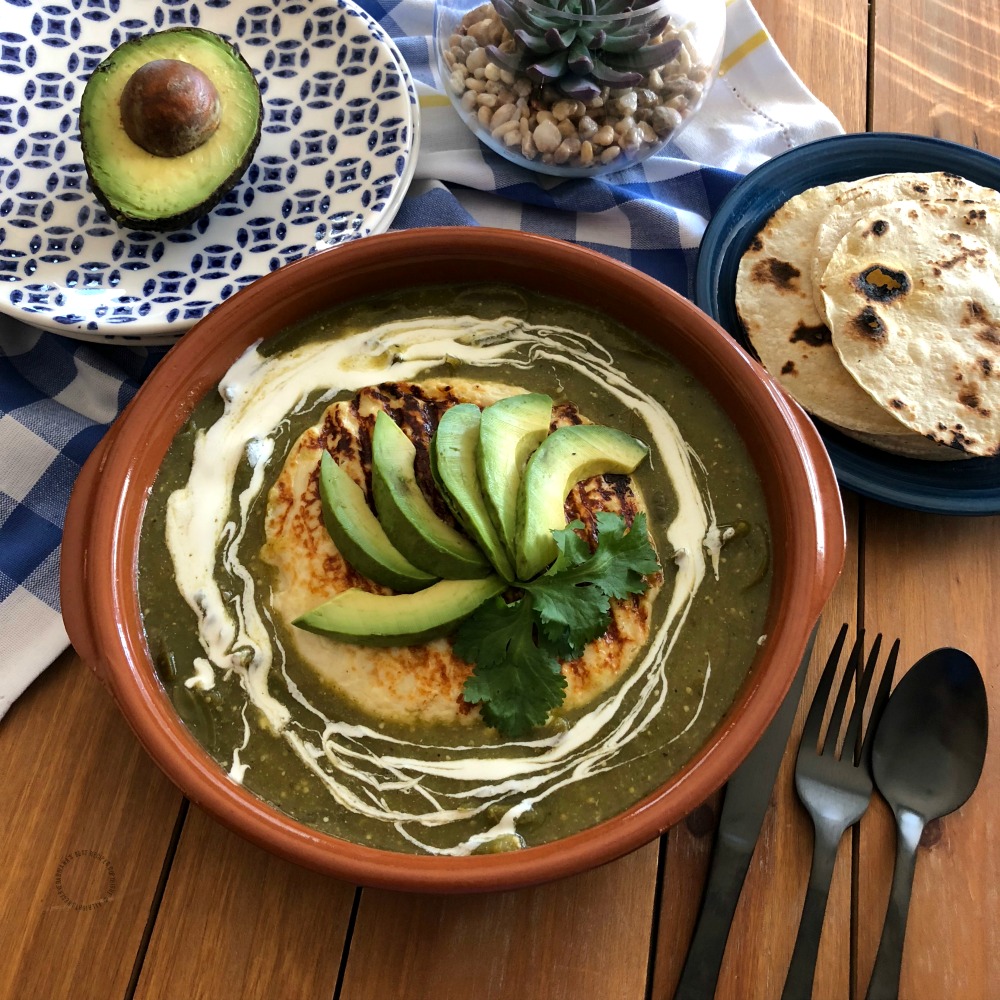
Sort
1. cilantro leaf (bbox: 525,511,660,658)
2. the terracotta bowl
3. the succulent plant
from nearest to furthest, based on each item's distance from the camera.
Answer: the terracotta bowl → cilantro leaf (bbox: 525,511,660,658) → the succulent plant

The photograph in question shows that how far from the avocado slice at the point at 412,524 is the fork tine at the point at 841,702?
690 mm

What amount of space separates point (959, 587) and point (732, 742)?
2.50 feet

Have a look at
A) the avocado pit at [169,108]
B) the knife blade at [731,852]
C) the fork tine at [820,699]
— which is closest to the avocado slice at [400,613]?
the knife blade at [731,852]

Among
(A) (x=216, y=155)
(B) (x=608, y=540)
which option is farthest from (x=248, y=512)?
(A) (x=216, y=155)

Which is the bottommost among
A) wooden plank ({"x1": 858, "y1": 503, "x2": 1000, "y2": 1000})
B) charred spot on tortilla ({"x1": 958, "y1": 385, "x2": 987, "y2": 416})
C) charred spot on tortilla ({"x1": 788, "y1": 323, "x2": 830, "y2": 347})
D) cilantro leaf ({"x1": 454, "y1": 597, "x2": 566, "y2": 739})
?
wooden plank ({"x1": 858, "y1": 503, "x2": 1000, "y2": 1000})

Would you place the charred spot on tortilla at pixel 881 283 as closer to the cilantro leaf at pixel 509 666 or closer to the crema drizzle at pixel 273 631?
the crema drizzle at pixel 273 631

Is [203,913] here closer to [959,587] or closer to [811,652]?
[811,652]

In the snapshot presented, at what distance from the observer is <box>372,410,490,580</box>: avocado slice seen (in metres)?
1.51

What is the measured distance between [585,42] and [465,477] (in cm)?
110

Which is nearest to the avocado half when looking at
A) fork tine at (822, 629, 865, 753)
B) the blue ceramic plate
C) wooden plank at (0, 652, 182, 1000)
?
wooden plank at (0, 652, 182, 1000)

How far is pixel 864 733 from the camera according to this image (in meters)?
1.72

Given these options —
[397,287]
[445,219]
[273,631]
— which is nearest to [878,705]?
[273,631]

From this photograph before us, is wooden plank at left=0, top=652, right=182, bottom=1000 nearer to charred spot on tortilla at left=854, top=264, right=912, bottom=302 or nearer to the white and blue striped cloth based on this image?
the white and blue striped cloth

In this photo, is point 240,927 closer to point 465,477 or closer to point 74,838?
point 74,838
